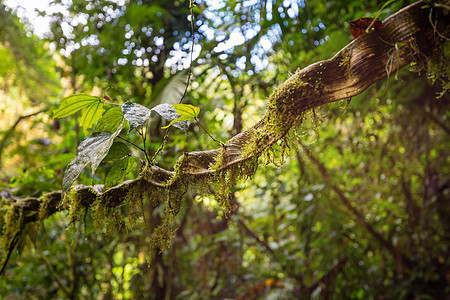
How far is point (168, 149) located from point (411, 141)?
5.89 feet

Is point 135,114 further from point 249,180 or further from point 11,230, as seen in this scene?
point 249,180

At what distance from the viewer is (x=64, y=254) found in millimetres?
2189

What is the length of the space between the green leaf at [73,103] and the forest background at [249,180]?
58cm

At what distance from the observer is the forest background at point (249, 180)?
5.08 feet

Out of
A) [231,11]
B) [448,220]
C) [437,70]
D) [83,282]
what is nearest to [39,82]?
[83,282]

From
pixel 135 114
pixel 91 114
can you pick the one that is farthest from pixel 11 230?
pixel 135 114

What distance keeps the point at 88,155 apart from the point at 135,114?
6.2 inches

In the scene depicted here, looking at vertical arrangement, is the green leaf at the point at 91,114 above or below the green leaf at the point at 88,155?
above

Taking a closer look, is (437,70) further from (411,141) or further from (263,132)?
(411,141)

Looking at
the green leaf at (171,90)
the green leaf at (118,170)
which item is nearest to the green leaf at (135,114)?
the green leaf at (118,170)

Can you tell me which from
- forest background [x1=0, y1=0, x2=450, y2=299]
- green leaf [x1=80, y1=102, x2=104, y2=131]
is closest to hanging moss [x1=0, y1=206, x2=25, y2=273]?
forest background [x1=0, y1=0, x2=450, y2=299]

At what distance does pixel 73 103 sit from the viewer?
0.74 metres

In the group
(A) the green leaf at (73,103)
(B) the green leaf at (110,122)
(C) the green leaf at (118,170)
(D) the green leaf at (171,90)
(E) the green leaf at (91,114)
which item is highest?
(D) the green leaf at (171,90)

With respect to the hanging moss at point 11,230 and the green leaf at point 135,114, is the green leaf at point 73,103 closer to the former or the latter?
the green leaf at point 135,114
